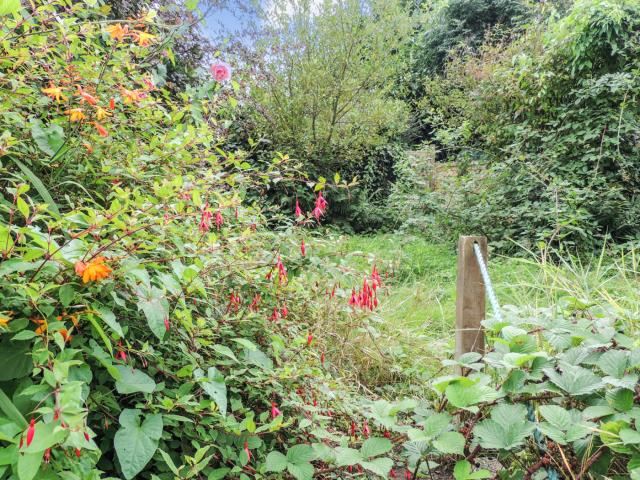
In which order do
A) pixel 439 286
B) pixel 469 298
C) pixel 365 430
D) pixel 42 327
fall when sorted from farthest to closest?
1. pixel 439 286
2. pixel 469 298
3. pixel 365 430
4. pixel 42 327

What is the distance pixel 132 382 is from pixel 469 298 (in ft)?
3.65

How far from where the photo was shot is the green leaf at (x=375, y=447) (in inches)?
36.7

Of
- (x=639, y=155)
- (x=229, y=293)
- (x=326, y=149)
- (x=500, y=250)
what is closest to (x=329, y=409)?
(x=229, y=293)

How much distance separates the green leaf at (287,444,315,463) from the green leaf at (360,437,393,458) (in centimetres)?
12

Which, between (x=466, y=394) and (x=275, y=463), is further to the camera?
(x=275, y=463)

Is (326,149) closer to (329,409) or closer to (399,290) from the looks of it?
(399,290)

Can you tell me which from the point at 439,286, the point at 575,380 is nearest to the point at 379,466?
the point at 575,380

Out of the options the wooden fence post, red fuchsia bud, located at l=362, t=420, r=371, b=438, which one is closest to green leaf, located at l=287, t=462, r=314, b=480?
red fuchsia bud, located at l=362, t=420, r=371, b=438

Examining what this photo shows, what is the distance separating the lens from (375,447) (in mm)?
946

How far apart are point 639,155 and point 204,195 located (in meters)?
4.50

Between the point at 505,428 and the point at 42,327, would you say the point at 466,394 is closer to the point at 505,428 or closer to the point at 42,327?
the point at 505,428

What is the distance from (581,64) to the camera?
14.2ft

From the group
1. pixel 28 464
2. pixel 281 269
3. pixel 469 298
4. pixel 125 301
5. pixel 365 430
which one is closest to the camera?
pixel 28 464

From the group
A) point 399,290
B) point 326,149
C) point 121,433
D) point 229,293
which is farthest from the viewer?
point 326,149
